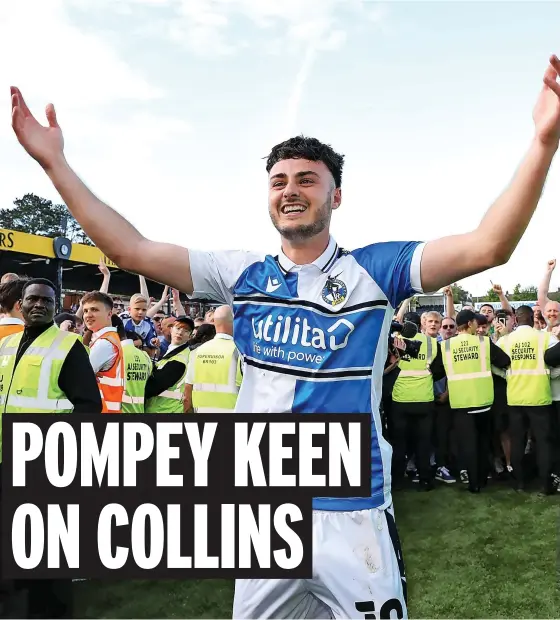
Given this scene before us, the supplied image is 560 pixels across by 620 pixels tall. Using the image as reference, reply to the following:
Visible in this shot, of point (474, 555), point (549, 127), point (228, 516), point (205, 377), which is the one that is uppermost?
point (549, 127)

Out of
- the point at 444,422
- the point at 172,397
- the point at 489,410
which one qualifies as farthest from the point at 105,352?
the point at 444,422

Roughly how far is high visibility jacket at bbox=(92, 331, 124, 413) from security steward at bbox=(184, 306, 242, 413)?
1.02 meters

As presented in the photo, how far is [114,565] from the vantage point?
3824 millimetres

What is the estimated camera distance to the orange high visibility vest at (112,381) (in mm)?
5219

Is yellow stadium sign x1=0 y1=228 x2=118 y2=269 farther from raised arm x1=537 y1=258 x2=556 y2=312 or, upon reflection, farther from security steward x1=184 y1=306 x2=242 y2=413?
raised arm x1=537 y1=258 x2=556 y2=312

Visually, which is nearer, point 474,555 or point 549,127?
point 549,127

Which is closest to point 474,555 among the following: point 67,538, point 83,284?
point 67,538

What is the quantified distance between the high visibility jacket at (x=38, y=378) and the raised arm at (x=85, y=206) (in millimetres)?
2167

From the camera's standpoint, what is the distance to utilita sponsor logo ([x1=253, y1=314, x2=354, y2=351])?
2014mm

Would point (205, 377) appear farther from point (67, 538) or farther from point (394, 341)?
point (67, 538)

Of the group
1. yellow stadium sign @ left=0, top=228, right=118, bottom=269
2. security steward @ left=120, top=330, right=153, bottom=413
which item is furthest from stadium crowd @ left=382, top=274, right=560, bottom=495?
yellow stadium sign @ left=0, top=228, right=118, bottom=269

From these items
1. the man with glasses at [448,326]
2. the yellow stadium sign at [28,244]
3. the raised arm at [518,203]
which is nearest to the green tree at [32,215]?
the yellow stadium sign at [28,244]

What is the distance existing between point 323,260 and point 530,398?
5965mm

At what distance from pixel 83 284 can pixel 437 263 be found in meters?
32.2
